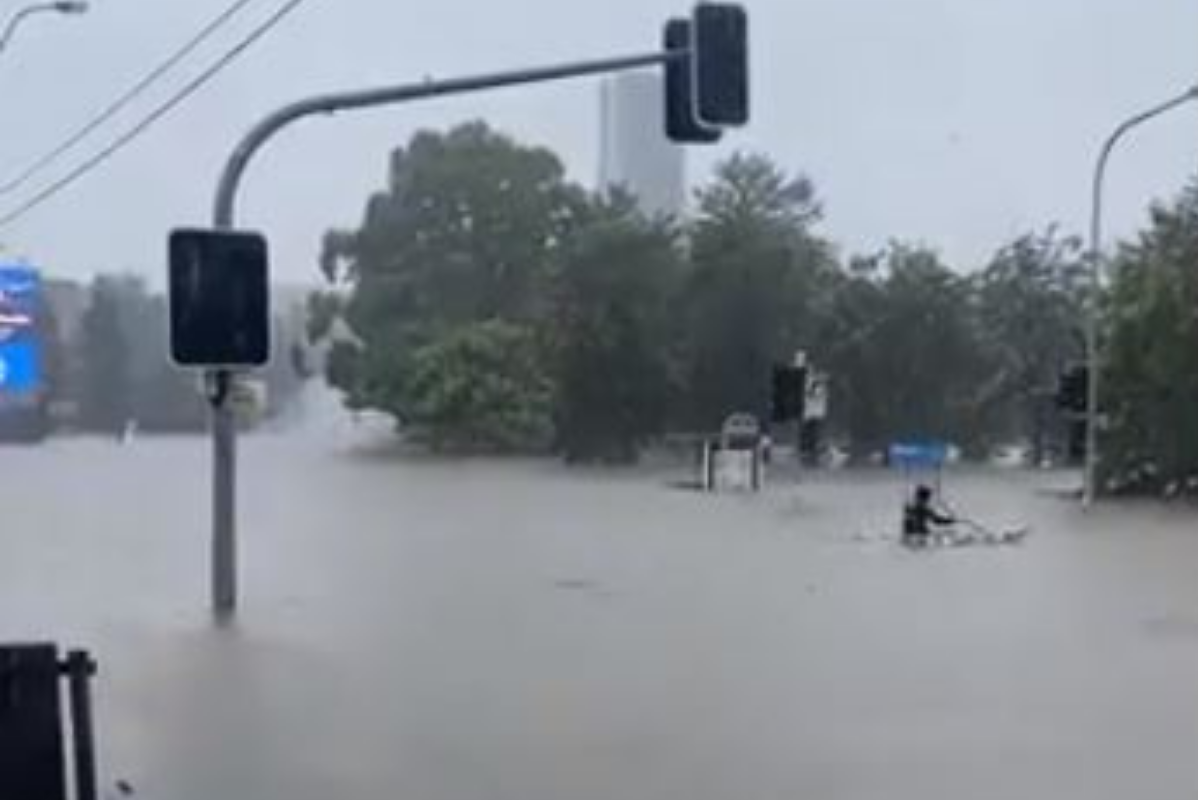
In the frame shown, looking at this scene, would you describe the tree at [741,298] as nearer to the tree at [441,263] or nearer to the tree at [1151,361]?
the tree at [441,263]

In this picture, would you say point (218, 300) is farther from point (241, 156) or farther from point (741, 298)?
point (741, 298)

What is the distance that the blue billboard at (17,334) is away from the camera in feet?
78.6

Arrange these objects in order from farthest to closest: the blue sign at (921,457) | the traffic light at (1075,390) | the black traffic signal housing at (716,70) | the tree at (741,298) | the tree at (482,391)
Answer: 1. the tree at (741,298)
2. the tree at (482,391)
3. the traffic light at (1075,390)
4. the blue sign at (921,457)
5. the black traffic signal housing at (716,70)

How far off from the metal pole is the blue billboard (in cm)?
397

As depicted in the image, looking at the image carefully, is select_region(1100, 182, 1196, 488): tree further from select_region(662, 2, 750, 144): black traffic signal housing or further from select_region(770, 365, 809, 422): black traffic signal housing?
select_region(662, 2, 750, 144): black traffic signal housing

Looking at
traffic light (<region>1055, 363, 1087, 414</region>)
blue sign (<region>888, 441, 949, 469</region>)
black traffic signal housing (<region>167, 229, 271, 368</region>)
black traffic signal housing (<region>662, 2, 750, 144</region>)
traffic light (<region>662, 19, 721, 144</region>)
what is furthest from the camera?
traffic light (<region>1055, 363, 1087, 414</region>)

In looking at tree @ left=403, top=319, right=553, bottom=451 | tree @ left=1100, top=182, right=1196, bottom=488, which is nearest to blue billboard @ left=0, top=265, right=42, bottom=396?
tree @ left=403, top=319, right=553, bottom=451

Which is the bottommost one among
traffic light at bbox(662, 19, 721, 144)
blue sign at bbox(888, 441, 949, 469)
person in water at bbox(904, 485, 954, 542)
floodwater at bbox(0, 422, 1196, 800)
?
floodwater at bbox(0, 422, 1196, 800)

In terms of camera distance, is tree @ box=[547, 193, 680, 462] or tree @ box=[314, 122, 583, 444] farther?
tree @ box=[547, 193, 680, 462]

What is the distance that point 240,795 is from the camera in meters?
10.4

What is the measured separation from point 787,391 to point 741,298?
36.5 feet

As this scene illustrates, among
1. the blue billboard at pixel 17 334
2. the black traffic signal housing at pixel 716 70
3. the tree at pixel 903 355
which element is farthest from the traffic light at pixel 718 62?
the tree at pixel 903 355

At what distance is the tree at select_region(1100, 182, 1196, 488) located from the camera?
4254 centimetres

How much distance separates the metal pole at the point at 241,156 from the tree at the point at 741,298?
31.0 metres
